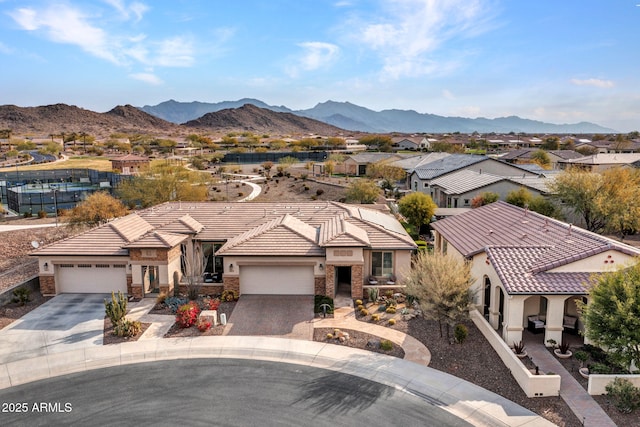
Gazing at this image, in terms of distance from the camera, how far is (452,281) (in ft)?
61.0

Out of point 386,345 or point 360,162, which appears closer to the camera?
point 386,345

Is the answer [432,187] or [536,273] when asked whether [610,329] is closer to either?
[536,273]

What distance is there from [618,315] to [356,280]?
12.4m

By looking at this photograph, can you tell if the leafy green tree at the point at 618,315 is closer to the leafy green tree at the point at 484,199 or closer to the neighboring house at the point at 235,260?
the neighboring house at the point at 235,260

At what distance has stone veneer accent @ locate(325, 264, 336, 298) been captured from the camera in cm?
2448

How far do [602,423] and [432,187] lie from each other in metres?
40.2

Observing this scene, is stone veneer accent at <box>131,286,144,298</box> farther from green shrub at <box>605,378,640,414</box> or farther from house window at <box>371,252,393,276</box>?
green shrub at <box>605,378,640,414</box>

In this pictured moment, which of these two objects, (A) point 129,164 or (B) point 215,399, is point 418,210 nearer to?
(B) point 215,399

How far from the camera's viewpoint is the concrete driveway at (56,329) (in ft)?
62.1

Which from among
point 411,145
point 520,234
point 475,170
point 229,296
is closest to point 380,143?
point 411,145

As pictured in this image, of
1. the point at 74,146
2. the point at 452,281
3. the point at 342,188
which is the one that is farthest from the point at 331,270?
the point at 74,146

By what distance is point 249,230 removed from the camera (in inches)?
1148

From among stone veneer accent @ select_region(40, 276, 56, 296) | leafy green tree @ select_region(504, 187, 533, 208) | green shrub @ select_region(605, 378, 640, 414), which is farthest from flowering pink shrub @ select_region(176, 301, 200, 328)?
leafy green tree @ select_region(504, 187, 533, 208)

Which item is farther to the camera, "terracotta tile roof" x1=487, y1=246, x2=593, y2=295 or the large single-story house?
the large single-story house
